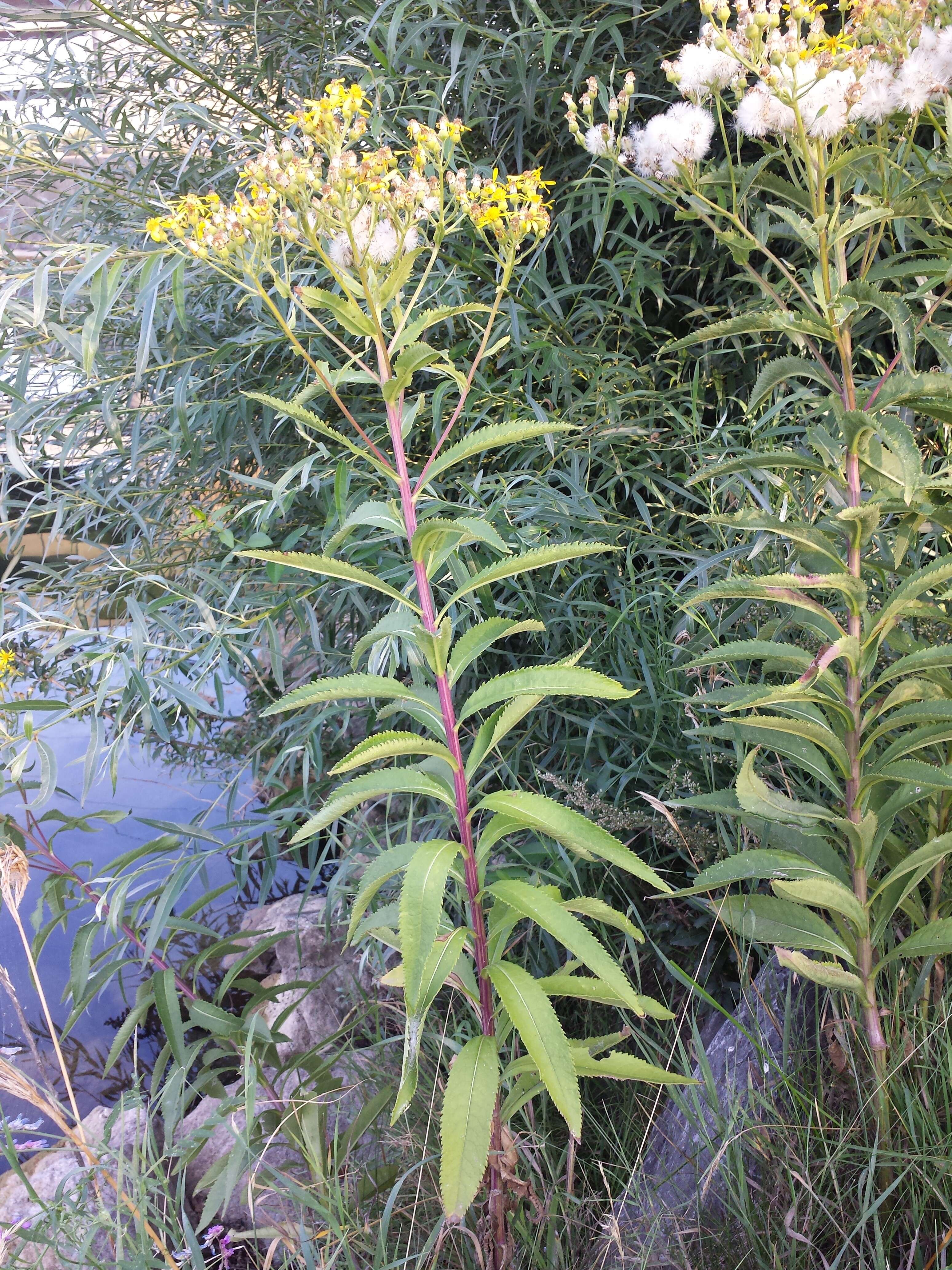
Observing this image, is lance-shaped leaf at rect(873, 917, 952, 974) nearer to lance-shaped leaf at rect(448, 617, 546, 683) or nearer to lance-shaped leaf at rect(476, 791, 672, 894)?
lance-shaped leaf at rect(476, 791, 672, 894)

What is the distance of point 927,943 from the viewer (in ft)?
2.94

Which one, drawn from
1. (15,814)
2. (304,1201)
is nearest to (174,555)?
(15,814)

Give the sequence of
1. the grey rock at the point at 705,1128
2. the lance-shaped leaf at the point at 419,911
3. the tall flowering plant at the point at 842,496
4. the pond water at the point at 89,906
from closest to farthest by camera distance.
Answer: the lance-shaped leaf at the point at 419,911, the tall flowering plant at the point at 842,496, the grey rock at the point at 705,1128, the pond water at the point at 89,906

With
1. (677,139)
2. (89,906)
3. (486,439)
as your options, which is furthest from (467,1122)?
(89,906)

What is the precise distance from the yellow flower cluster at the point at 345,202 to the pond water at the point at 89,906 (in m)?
1.01

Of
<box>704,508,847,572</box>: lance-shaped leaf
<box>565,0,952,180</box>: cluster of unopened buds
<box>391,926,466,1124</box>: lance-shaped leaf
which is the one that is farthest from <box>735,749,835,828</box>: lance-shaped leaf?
<box>565,0,952,180</box>: cluster of unopened buds

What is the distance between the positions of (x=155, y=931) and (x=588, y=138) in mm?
1180

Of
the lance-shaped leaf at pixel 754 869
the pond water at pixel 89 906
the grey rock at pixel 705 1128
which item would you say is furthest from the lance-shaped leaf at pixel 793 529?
the pond water at pixel 89 906

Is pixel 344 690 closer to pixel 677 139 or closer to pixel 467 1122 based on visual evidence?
pixel 467 1122

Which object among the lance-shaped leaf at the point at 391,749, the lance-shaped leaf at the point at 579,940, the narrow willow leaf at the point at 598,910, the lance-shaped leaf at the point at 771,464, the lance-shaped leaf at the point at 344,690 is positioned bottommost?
the narrow willow leaf at the point at 598,910

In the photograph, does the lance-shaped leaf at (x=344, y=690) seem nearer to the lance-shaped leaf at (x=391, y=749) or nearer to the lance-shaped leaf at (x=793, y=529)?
the lance-shaped leaf at (x=391, y=749)

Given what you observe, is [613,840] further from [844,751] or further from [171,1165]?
[171,1165]

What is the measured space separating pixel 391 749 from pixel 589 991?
1.06ft

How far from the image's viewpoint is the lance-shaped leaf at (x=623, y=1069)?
86cm
